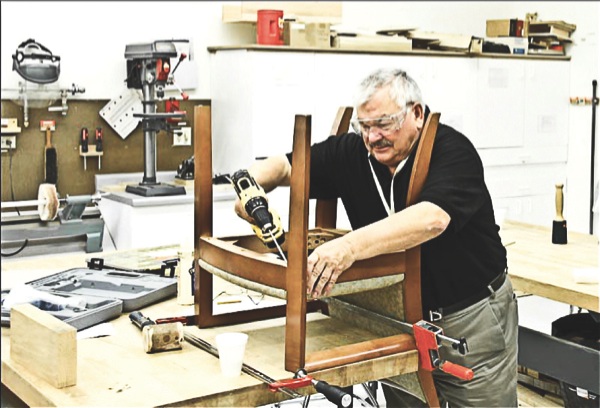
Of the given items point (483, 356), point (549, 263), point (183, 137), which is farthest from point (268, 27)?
point (483, 356)

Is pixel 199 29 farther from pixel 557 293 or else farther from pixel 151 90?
pixel 557 293

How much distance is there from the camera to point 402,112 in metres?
2.25

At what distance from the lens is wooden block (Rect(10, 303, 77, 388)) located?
5.74 feet

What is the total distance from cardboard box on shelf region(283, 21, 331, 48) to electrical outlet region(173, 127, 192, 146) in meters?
0.87

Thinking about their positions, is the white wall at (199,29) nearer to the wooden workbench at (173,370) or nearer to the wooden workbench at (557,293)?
the wooden workbench at (173,370)

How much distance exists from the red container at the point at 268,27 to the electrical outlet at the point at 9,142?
63.9 inches

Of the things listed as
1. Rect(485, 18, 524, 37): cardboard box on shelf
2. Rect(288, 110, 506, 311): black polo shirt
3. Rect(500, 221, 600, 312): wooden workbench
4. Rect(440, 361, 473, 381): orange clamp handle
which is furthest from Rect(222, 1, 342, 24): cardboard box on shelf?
Rect(440, 361, 473, 381): orange clamp handle

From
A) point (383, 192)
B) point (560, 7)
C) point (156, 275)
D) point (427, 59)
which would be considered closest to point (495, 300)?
point (383, 192)

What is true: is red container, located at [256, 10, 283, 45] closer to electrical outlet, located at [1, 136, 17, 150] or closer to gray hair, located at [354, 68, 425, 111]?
electrical outlet, located at [1, 136, 17, 150]

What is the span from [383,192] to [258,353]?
690 millimetres

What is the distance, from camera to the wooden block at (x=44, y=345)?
5.74 ft

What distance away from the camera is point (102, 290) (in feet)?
7.80

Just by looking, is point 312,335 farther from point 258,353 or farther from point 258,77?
point 258,77

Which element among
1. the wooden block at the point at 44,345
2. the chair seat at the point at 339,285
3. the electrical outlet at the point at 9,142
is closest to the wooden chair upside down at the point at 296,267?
the chair seat at the point at 339,285
